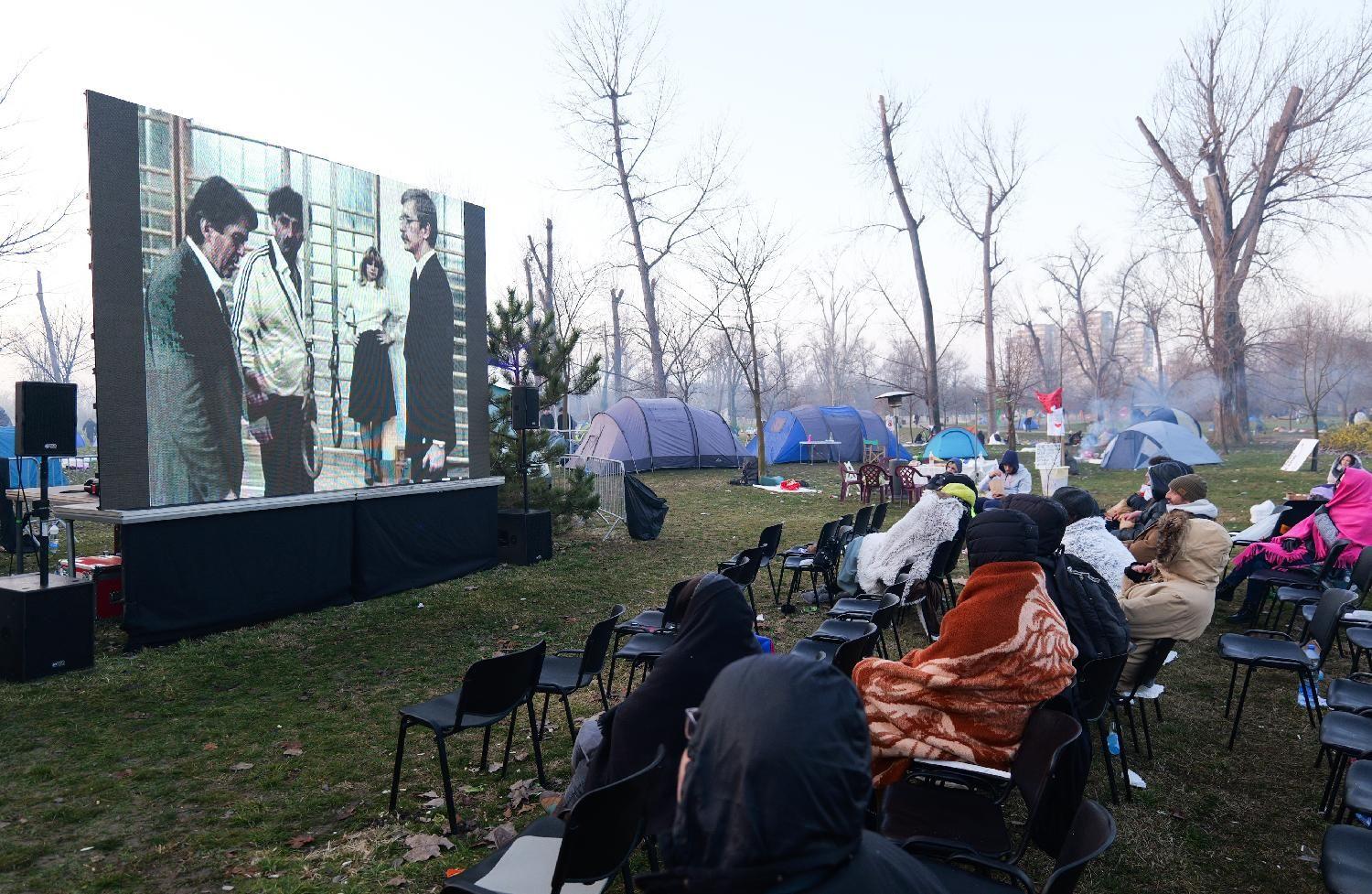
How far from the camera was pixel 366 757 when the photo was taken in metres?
4.53

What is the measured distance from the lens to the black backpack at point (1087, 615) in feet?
13.4

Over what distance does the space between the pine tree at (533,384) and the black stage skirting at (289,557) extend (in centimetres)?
109

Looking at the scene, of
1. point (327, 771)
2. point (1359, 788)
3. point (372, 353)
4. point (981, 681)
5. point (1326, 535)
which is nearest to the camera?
point (1359, 788)

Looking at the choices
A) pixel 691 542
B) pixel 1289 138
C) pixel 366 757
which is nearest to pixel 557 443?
pixel 691 542

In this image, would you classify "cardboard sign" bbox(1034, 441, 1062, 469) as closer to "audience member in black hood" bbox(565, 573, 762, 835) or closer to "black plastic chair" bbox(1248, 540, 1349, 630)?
"black plastic chair" bbox(1248, 540, 1349, 630)

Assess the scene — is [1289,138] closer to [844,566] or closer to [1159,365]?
[1159,365]

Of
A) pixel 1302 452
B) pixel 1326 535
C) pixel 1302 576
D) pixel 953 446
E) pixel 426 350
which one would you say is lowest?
pixel 1302 576

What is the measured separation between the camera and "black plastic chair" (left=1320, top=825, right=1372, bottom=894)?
246cm

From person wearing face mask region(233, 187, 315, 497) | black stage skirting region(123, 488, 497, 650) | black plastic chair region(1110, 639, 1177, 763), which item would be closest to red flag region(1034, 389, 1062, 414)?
black stage skirting region(123, 488, 497, 650)

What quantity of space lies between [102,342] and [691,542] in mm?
7653

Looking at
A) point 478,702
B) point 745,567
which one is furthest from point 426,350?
point 478,702

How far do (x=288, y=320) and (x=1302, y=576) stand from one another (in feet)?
31.7

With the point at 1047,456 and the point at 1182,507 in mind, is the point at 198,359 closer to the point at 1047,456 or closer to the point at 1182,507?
the point at 1182,507

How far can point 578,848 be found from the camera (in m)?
2.41
